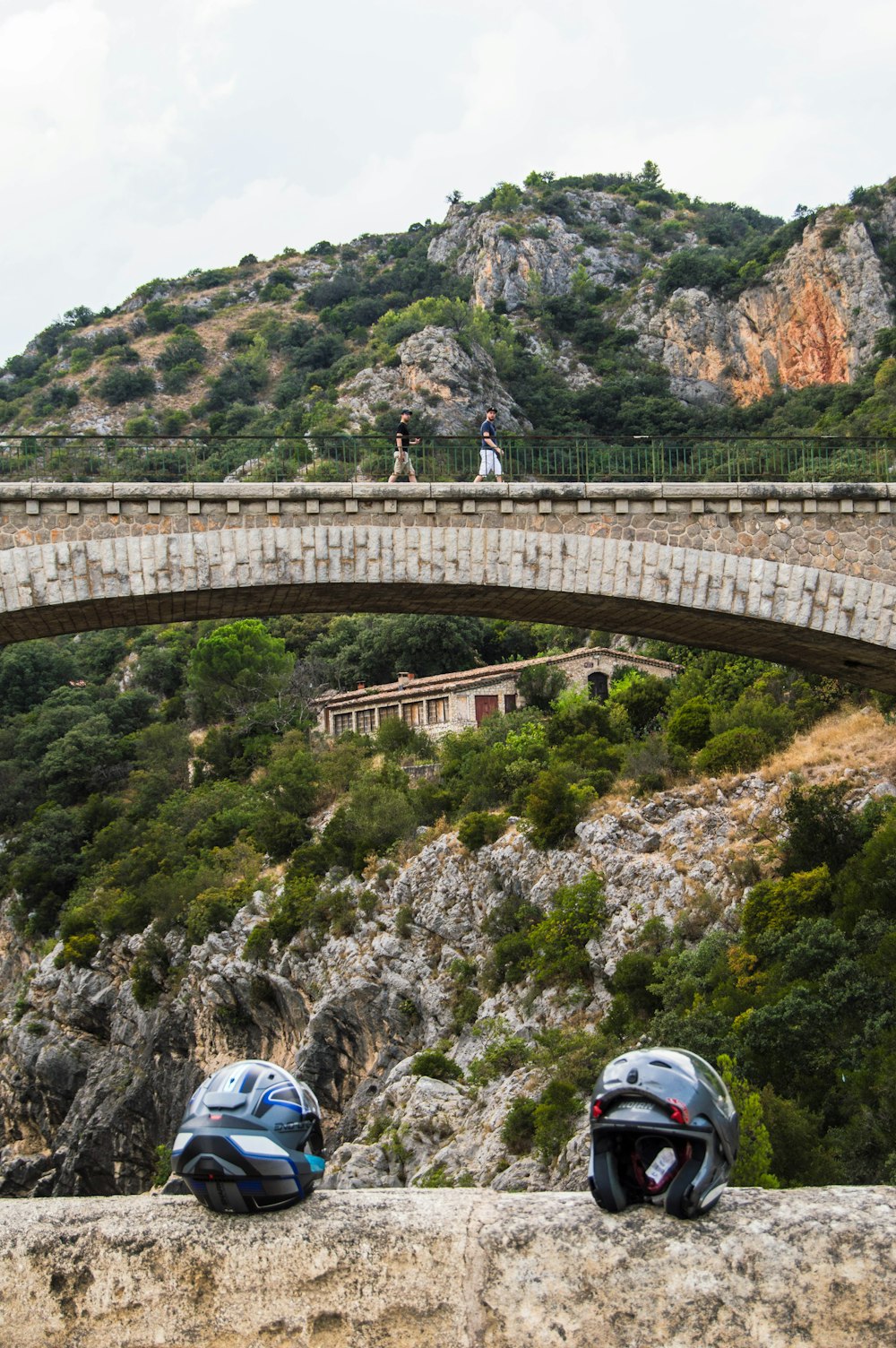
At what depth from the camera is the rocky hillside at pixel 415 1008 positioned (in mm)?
21656

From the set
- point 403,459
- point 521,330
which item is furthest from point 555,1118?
point 521,330

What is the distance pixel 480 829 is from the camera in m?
28.3

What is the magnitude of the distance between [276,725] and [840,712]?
83.9 feet

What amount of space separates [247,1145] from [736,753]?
23.5 meters

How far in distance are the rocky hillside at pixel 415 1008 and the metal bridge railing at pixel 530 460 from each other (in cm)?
871

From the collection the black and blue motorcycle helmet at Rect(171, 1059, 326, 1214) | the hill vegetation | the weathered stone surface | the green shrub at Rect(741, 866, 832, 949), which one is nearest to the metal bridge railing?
the hill vegetation

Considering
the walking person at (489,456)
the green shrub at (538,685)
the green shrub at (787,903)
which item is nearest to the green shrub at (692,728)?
the green shrub at (787,903)

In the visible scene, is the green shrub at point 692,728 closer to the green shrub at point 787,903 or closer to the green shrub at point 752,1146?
the green shrub at point 787,903

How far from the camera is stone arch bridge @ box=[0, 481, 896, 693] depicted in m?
12.4

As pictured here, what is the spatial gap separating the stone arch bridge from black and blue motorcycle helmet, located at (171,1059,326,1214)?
369 inches

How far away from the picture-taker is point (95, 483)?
12422mm

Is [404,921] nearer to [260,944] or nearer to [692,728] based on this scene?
[260,944]

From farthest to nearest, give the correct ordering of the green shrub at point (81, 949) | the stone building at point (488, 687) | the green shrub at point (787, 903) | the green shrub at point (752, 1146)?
the stone building at point (488, 687), the green shrub at point (81, 949), the green shrub at point (787, 903), the green shrub at point (752, 1146)

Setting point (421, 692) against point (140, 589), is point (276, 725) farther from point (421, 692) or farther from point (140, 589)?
point (140, 589)
